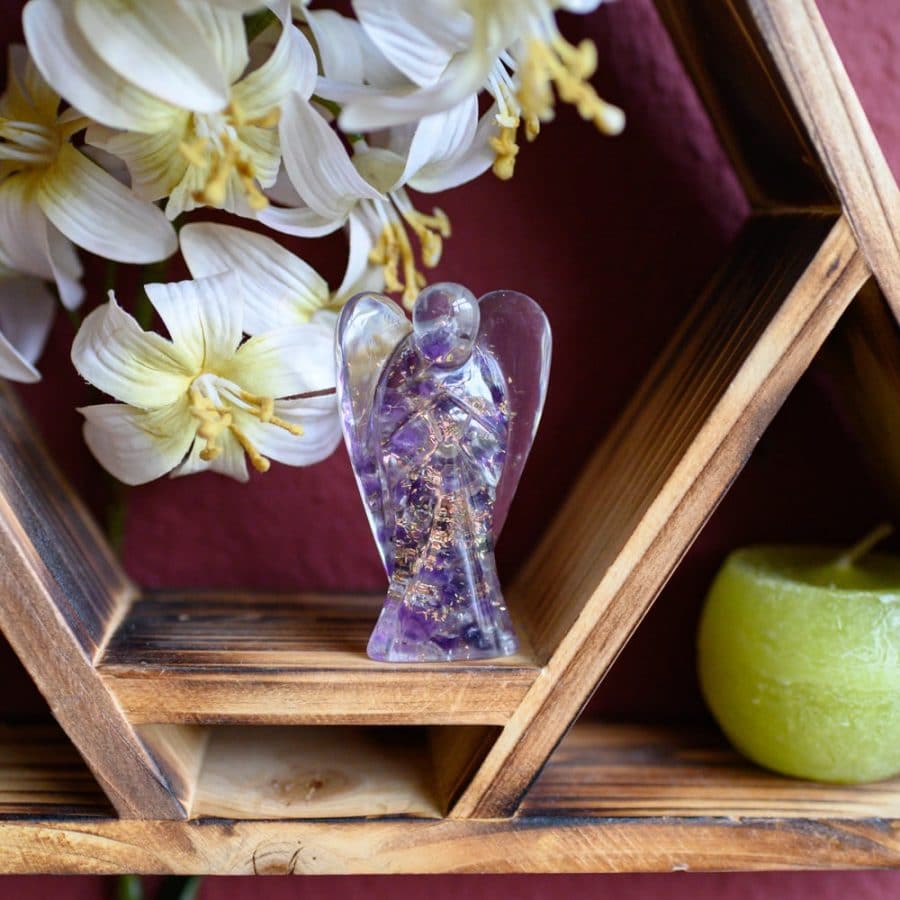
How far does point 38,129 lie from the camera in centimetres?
31

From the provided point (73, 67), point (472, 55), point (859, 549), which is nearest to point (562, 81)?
point (472, 55)

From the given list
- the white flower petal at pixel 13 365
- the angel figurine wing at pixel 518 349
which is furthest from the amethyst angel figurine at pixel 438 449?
the white flower petal at pixel 13 365

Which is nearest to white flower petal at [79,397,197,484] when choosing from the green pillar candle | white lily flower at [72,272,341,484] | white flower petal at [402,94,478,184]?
white lily flower at [72,272,341,484]

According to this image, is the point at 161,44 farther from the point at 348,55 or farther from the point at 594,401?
the point at 594,401

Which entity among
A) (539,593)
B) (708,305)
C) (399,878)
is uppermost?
(708,305)

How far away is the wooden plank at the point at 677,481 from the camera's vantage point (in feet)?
1.00

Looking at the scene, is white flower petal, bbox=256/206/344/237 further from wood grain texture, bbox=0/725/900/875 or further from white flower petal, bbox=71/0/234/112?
wood grain texture, bbox=0/725/900/875

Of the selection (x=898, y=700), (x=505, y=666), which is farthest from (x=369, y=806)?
(x=898, y=700)

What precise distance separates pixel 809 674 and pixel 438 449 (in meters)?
0.15

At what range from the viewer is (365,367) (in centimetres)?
32

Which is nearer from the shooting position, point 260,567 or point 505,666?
point 505,666

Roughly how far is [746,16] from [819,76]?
0.09 ft

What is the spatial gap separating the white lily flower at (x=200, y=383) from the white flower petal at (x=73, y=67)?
0.05 meters

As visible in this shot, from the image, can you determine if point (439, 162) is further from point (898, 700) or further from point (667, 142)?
point (898, 700)
